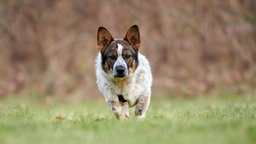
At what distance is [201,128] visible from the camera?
24.8ft

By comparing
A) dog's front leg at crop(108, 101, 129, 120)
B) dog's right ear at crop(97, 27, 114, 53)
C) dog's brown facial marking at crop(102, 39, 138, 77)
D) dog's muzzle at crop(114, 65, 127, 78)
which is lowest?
dog's front leg at crop(108, 101, 129, 120)

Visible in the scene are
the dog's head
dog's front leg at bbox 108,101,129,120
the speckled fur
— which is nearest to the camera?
dog's front leg at bbox 108,101,129,120

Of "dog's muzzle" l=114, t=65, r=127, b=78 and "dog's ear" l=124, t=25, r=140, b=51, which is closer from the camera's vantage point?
"dog's muzzle" l=114, t=65, r=127, b=78

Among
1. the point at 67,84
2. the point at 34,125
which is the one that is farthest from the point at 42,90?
the point at 34,125

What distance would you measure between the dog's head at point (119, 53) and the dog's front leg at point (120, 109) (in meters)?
0.47

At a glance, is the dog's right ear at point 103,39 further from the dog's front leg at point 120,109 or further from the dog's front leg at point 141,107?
the dog's front leg at point 141,107

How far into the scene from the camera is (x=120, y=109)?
9758mm

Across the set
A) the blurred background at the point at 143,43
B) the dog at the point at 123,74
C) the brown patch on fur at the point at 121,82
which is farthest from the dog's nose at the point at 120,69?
the blurred background at the point at 143,43

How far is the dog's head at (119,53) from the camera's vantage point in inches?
384

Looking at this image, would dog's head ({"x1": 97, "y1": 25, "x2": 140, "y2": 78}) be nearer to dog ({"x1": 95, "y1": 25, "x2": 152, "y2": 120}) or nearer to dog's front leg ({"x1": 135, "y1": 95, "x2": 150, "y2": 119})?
dog ({"x1": 95, "y1": 25, "x2": 152, "y2": 120})

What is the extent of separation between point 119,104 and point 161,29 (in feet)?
44.8

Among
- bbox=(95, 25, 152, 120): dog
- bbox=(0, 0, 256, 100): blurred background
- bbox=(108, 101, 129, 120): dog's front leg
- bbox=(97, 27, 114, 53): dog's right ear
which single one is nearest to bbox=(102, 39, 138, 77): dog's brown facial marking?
bbox=(95, 25, 152, 120): dog

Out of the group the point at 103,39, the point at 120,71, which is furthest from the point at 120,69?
the point at 103,39

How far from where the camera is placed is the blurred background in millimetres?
21953
